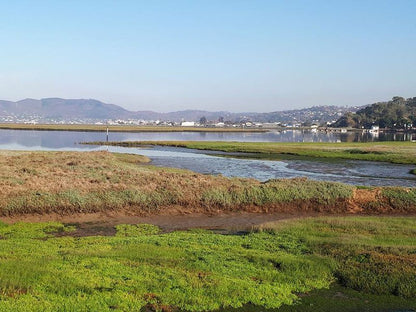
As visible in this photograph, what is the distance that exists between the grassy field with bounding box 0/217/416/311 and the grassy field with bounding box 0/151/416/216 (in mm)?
5876

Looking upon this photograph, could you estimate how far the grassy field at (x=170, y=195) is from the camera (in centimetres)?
2648

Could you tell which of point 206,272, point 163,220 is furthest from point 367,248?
point 163,220

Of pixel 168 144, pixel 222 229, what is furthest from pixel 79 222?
pixel 168 144

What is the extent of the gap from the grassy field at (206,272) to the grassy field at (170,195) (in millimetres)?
5876

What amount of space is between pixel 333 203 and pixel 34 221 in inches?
788

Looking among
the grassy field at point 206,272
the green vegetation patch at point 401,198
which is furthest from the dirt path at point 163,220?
the green vegetation patch at point 401,198

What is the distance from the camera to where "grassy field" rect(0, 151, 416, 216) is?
26.5 meters

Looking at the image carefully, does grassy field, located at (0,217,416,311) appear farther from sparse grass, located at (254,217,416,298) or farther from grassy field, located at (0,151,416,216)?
grassy field, located at (0,151,416,216)

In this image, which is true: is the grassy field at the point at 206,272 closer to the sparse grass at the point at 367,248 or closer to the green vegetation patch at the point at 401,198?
the sparse grass at the point at 367,248

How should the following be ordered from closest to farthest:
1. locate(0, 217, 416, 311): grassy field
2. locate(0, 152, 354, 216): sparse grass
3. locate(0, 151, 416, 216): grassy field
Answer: locate(0, 217, 416, 311): grassy field, locate(0, 152, 354, 216): sparse grass, locate(0, 151, 416, 216): grassy field

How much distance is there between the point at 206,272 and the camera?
14.6m

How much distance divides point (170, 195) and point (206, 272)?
1460cm

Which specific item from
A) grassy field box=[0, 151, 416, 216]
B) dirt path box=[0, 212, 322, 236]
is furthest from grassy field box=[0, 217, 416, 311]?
grassy field box=[0, 151, 416, 216]

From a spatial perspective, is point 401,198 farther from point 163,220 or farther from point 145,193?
point 145,193
